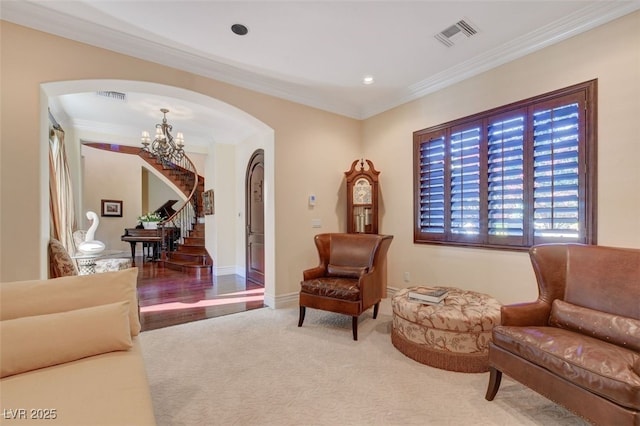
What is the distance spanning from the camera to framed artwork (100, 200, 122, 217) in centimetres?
882

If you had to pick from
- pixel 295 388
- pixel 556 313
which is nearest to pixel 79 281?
pixel 295 388

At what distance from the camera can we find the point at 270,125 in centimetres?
397

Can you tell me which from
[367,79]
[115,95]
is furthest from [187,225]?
[367,79]

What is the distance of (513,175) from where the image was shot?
311 centimetres

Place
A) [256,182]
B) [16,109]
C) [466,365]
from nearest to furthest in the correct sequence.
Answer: [466,365]
[16,109]
[256,182]

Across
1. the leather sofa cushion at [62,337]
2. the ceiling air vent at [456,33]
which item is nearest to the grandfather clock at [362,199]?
the ceiling air vent at [456,33]

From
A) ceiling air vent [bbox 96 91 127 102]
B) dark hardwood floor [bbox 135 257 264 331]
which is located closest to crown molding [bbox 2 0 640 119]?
ceiling air vent [bbox 96 91 127 102]

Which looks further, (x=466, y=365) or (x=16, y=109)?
(x=16, y=109)

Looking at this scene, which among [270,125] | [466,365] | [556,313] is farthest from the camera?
[270,125]

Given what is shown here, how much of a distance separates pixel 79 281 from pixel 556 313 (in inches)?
125

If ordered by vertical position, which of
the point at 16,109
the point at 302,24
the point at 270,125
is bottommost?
the point at 16,109

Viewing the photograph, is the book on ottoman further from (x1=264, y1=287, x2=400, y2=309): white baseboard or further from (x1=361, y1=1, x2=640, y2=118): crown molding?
(x1=361, y1=1, x2=640, y2=118): crown molding

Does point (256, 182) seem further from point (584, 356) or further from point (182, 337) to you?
point (584, 356)

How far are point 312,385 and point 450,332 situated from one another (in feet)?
3.92
